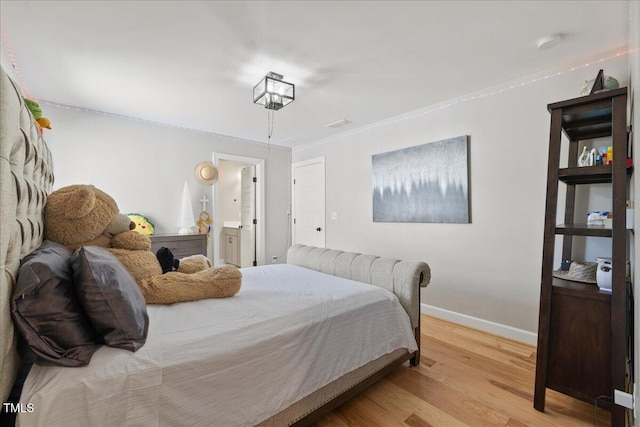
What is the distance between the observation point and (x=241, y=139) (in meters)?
4.54

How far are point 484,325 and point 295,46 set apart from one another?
3.05 metres

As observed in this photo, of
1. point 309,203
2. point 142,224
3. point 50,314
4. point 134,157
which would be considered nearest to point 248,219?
→ point 309,203

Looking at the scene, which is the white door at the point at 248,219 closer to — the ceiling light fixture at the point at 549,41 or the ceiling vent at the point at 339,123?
the ceiling vent at the point at 339,123

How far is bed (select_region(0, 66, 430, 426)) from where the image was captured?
85 cm

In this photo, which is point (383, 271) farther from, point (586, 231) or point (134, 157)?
point (134, 157)

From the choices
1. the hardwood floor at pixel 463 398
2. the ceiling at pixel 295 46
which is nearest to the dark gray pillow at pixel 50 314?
the hardwood floor at pixel 463 398

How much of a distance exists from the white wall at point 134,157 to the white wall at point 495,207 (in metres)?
2.77

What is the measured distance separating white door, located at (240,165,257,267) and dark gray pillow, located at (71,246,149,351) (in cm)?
383

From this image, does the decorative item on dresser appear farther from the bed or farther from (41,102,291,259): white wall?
the bed

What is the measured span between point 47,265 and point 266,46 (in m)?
1.86

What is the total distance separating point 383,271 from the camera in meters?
2.11

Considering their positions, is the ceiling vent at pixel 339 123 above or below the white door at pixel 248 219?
above

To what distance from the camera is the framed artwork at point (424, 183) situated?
2928 millimetres

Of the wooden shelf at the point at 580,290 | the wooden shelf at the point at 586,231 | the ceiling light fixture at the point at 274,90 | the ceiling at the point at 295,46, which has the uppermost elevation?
the ceiling at the point at 295,46
